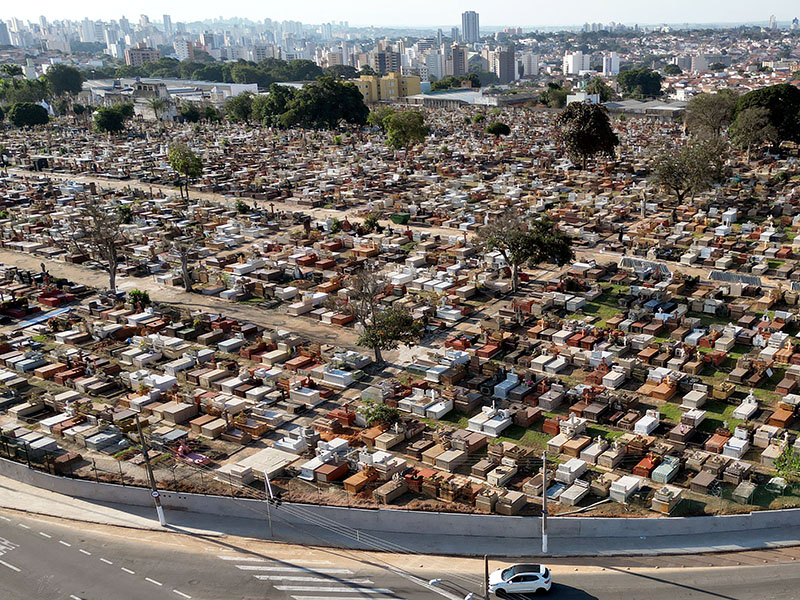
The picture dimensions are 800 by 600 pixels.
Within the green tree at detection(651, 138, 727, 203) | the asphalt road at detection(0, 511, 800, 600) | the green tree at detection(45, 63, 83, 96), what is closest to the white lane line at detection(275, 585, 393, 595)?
the asphalt road at detection(0, 511, 800, 600)

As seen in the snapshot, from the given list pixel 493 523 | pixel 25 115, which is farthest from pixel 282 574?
pixel 25 115

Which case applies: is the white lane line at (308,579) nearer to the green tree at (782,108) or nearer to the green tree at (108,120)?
the green tree at (782,108)

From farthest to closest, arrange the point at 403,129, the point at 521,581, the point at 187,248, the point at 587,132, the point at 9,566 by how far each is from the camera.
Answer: the point at 403,129
the point at 587,132
the point at 187,248
the point at 9,566
the point at 521,581

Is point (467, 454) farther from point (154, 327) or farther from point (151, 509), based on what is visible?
point (154, 327)

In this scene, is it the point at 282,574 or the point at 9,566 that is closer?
the point at 282,574

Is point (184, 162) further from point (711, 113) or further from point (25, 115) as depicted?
point (25, 115)

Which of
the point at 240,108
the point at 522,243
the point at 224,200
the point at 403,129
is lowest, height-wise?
the point at 224,200

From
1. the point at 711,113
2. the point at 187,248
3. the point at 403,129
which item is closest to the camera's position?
the point at 187,248

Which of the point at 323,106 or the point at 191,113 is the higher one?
the point at 323,106
